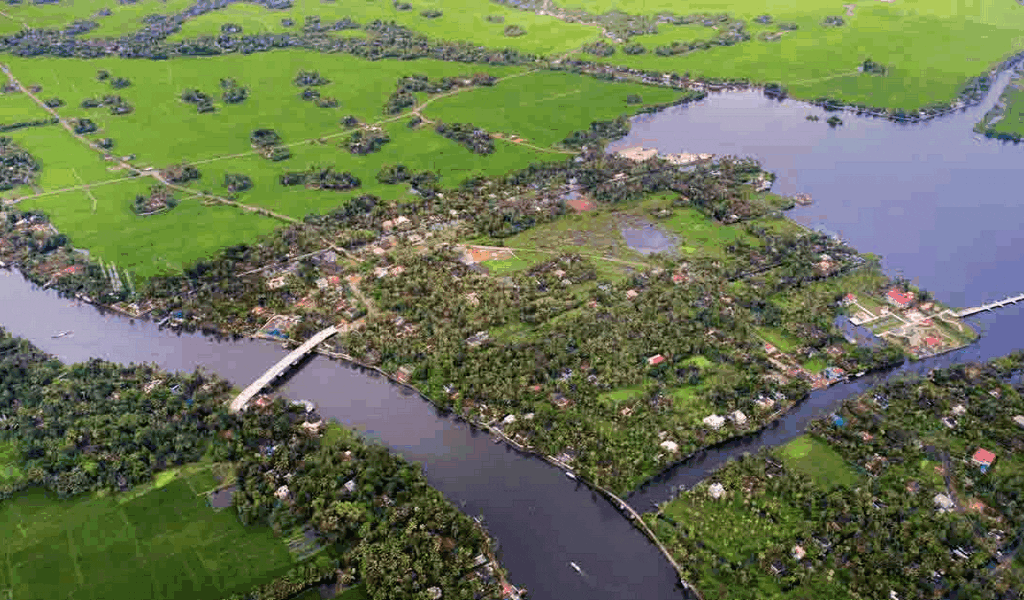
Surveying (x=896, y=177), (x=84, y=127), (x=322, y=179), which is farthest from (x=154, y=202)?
(x=896, y=177)

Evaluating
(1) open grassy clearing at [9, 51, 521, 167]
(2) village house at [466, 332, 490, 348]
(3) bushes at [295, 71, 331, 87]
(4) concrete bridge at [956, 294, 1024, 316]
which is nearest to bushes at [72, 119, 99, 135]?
(1) open grassy clearing at [9, 51, 521, 167]

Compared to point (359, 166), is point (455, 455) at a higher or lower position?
lower

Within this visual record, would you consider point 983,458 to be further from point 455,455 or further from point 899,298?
point 455,455

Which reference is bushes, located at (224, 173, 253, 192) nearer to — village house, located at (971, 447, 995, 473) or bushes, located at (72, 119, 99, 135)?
bushes, located at (72, 119, 99, 135)

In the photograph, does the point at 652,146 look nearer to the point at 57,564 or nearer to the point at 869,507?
the point at 869,507

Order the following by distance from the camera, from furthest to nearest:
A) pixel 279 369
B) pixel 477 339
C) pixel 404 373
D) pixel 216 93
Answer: pixel 216 93 → pixel 477 339 → pixel 279 369 → pixel 404 373

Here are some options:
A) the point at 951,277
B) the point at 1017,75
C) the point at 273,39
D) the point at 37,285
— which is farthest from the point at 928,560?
the point at 273,39
